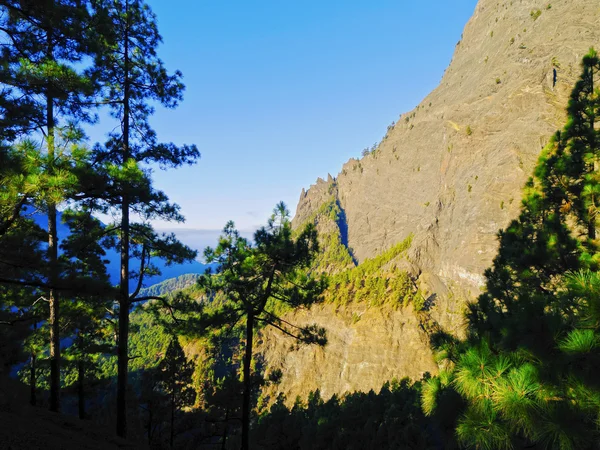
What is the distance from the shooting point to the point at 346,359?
54.3m

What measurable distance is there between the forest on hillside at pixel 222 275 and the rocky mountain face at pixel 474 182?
111 ft

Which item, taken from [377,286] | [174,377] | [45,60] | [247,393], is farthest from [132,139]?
[377,286]

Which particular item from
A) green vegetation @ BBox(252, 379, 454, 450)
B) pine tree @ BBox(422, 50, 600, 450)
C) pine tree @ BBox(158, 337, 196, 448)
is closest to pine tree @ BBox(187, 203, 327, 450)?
green vegetation @ BBox(252, 379, 454, 450)

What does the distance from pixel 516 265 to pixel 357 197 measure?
133944mm

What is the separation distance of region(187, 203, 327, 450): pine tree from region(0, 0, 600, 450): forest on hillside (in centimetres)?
6

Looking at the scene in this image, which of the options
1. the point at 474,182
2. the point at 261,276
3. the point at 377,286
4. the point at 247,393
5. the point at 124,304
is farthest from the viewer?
the point at 377,286

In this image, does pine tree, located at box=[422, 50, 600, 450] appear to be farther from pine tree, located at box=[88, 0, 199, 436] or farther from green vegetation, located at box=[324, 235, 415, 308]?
green vegetation, located at box=[324, 235, 415, 308]

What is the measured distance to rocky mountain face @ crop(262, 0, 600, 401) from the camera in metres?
48.9

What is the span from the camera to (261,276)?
32.9ft

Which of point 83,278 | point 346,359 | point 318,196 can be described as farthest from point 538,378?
point 318,196

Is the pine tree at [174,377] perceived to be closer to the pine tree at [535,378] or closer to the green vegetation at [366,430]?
the green vegetation at [366,430]

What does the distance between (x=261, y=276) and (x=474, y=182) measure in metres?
61.2

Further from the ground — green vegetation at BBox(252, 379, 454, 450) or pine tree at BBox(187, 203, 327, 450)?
pine tree at BBox(187, 203, 327, 450)

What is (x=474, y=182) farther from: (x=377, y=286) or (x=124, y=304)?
(x=124, y=304)
